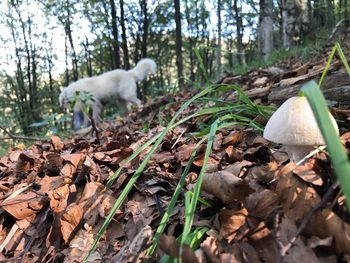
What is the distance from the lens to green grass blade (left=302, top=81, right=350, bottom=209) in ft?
2.04

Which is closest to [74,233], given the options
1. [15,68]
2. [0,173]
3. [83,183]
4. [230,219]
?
[83,183]

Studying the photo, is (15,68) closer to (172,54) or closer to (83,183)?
(172,54)

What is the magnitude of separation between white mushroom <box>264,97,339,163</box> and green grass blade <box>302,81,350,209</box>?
30cm

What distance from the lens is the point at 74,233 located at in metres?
1.41

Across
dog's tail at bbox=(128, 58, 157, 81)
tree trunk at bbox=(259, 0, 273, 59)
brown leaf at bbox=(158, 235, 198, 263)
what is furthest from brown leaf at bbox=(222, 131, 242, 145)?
dog's tail at bbox=(128, 58, 157, 81)

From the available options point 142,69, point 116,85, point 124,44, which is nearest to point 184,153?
point 116,85

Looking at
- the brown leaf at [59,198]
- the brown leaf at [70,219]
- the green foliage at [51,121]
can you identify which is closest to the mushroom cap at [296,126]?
the brown leaf at [70,219]

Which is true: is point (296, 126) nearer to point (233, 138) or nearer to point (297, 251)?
point (297, 251)

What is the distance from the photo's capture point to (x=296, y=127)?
106 cm

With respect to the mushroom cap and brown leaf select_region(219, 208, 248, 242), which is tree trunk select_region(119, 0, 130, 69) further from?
brown leaf select_region(219, 208, 248, 242)

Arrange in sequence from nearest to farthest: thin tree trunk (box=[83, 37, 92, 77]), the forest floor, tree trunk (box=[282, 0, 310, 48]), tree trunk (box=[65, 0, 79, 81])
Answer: the forest floor
tree trunk (box=[282, 0, 310, 48])
tree trunk (box=[65, 0, 79, 81])
thin tree trunk (box=[83, 37, 92, 77])

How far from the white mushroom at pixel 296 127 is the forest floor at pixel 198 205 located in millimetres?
86

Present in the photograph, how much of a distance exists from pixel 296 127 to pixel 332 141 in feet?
1.33

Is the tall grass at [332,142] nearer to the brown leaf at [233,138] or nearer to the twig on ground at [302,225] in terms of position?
the twig on ground at [302,225]
